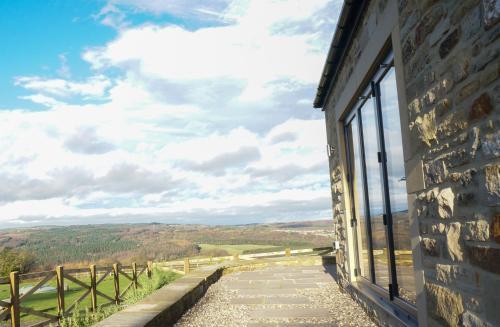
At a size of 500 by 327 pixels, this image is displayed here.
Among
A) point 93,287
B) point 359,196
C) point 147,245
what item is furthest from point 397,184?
point 147,245

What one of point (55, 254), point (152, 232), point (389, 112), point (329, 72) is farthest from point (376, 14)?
point (152, 232)

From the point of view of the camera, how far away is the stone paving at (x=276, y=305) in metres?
4.15

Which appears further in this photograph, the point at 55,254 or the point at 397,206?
the point at 55,254

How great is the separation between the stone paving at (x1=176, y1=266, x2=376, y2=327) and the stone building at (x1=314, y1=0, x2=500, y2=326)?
0.37 metres

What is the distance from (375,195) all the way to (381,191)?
23 centimetres

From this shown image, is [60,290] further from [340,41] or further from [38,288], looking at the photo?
[340,41]

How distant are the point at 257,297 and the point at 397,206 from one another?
2761 mm

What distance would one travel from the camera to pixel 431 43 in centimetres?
215

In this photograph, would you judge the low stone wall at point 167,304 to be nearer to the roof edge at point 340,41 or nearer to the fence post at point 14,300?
the roof edge at point 340,41

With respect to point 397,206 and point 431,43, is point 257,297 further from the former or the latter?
point 431,43

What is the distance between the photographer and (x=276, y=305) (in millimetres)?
4898

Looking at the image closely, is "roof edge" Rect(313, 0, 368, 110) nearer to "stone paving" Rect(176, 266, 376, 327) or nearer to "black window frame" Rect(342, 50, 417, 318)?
"black window frame" Rect(342, 50, 417, 318)

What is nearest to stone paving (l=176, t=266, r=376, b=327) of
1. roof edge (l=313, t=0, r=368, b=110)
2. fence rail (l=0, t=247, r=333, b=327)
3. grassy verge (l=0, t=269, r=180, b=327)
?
grassy verge (l=0, t=269, r=180, b=327)

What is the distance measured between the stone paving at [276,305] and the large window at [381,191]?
513mm
